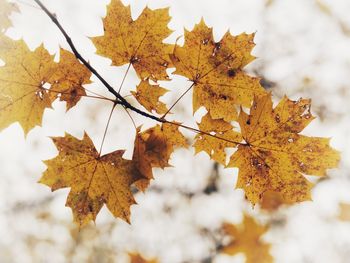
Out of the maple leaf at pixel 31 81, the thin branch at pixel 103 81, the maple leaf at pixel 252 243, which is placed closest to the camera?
the thin branch at pixel 103 81

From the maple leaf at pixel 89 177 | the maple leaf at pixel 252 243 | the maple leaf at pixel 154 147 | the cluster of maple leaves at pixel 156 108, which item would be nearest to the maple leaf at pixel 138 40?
the cluster of maple leaves at pixel 156 108

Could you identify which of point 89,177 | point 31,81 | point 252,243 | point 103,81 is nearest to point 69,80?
point 31,81

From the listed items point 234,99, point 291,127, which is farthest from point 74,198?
point 291,127

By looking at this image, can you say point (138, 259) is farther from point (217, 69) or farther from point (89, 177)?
point (217, 69)

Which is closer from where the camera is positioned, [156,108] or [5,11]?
[156,108]

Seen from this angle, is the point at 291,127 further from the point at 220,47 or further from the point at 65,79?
the point at 65,79

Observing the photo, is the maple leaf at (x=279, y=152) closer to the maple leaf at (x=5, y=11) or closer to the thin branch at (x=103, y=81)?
the thin branch at (x=103, y=81)

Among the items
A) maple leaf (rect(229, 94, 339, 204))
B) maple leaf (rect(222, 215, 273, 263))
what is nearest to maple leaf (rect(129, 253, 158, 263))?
maple leaf (rect(222, 215, 273, 263))
